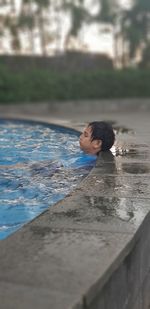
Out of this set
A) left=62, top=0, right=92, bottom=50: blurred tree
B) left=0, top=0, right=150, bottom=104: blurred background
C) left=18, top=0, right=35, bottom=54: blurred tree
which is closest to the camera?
left=0, top=0, right=150, bottom=104: blurred background

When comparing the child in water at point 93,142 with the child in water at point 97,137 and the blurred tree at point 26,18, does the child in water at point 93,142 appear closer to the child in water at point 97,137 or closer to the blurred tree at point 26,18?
the child in water at point 97,137

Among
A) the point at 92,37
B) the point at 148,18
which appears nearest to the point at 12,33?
the point at 92,37

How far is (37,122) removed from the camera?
1015 centimetres

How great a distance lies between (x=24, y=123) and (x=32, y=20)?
9231mm

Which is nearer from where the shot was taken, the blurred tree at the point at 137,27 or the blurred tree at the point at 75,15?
the blurred tree at the point at 75,15

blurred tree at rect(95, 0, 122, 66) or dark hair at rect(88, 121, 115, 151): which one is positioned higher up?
blurred tree at rect(95, 0, 122, 66)

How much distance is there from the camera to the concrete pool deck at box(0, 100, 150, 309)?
5.96 ft

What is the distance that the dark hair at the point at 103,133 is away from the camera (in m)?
5.18

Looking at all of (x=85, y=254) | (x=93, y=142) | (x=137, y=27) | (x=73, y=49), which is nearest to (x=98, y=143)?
(x=93, y=142)

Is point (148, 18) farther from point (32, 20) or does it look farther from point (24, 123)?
point (24, 123)

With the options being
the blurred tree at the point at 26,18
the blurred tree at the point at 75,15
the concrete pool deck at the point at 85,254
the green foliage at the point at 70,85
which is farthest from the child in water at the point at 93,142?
the blurred tree at the point at 75,15

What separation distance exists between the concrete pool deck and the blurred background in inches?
530

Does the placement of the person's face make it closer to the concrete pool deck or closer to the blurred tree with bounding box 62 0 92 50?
the concrete pool deck

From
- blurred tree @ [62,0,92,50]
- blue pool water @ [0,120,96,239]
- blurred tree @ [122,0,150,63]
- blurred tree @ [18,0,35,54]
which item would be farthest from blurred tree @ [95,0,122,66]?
blue pool water @ [0,120,96,239]
